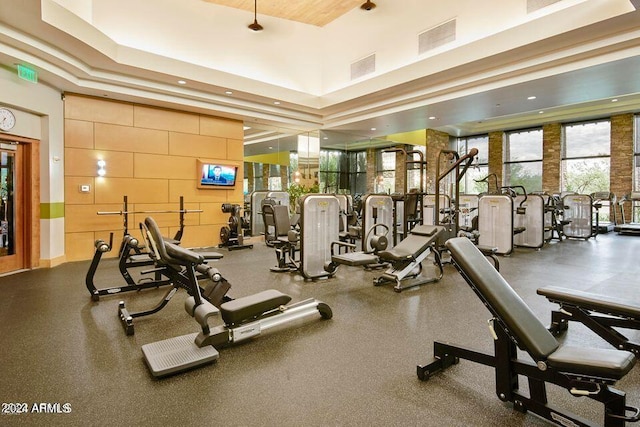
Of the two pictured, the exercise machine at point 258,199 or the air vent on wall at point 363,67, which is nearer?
the air vent on wall at point 363,67

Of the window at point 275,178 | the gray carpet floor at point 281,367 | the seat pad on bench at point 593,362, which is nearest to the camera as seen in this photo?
the seat pad on bench at point 593,362

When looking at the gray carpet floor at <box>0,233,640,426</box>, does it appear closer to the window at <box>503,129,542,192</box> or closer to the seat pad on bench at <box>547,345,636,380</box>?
the seat pad on bench at <box>547,345,636,380</box>

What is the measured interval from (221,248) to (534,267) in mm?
6538

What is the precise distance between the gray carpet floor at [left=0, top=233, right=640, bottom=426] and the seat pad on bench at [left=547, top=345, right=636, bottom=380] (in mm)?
469

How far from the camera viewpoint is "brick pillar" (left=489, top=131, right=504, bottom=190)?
13766 millimetres

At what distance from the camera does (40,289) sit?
181 inches

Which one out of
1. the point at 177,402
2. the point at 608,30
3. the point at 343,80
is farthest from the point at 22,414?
Result: the point at 343,80

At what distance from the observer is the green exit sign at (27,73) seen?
511 cm

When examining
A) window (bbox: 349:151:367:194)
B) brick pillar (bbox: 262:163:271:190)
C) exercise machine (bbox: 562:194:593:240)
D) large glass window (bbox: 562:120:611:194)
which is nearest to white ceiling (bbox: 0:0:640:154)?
brick pillar (bbox: 262:163:271:190)

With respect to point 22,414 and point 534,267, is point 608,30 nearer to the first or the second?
point 534,267

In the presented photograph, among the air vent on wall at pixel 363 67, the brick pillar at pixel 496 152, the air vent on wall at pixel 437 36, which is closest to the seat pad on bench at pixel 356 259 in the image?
the air vent on wall at pixel 437 36

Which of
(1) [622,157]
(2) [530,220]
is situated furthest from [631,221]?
(2) [530,220]

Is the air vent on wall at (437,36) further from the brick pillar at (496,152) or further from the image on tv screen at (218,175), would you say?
the brick pillar at (496,152)

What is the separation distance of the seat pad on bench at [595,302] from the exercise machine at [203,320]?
2.06 m
